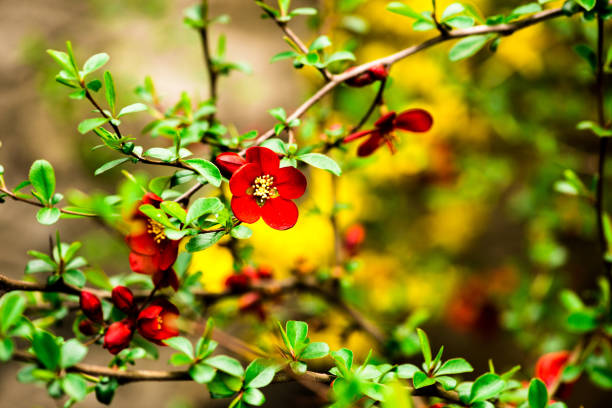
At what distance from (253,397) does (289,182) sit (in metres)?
0.20

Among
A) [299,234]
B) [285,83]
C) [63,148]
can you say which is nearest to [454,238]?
[299,234]

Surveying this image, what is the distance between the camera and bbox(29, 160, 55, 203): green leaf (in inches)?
17.2

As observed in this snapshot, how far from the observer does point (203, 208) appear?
0.40m

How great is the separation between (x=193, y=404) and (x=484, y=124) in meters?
1.56

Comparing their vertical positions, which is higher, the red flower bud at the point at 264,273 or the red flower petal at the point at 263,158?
the red flower petal at the point at 263,158

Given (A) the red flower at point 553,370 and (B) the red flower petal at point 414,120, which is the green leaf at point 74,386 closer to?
(B) the red flower petal at point 414,120

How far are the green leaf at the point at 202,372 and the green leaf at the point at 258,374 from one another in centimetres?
3

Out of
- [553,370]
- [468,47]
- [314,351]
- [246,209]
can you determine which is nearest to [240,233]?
[246,209]

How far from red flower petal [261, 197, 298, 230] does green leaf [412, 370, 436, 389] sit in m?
0.19

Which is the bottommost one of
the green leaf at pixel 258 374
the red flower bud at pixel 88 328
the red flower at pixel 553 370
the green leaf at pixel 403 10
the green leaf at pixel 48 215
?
the red flower at pixel 553 370

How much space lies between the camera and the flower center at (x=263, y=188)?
16.9 inches

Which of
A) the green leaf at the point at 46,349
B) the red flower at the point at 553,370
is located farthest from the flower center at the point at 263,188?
the red flower at the point at 553,370

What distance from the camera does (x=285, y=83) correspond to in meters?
2.37

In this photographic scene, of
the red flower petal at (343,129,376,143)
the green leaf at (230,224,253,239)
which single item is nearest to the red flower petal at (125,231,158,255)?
the green leaf at (230,224,253,239)
